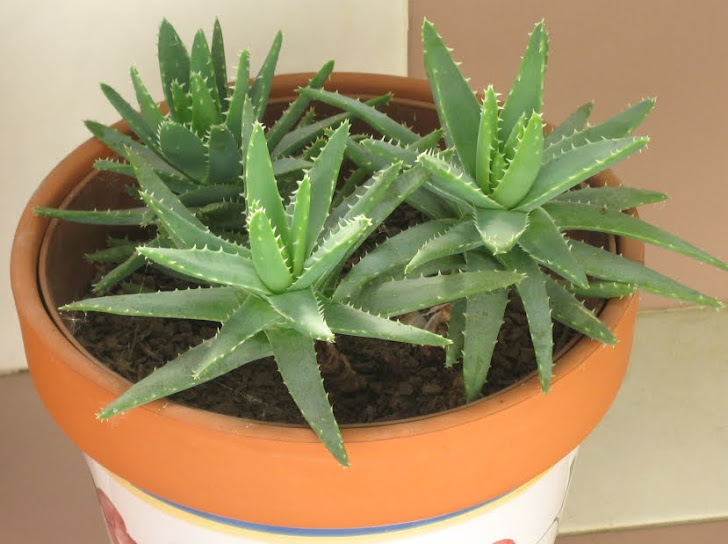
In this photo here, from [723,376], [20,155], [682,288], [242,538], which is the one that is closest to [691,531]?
[723,376]

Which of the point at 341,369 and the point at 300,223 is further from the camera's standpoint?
the point at 341,369

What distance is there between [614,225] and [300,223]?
0.80ft

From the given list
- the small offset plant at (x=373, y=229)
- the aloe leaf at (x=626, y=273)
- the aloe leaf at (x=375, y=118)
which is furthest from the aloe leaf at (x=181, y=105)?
the aloe leaf at (x=626, y=273)

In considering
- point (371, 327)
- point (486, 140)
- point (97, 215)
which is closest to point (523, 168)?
point (486, 140)

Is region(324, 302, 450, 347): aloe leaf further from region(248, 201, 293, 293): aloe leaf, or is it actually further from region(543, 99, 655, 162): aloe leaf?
region(543, 99, 655, 162): aloe leaf

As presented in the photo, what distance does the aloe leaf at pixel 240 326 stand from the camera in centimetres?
58

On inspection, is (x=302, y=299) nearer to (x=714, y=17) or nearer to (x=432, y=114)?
(x=432, y=114)

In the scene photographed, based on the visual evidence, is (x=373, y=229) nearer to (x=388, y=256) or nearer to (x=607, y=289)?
(x=388, y=256)

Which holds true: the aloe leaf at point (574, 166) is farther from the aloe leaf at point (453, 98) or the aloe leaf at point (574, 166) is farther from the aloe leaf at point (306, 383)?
the aloe leaf at point (306, 383)

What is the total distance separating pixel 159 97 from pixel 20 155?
175mm

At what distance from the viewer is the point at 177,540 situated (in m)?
0.70

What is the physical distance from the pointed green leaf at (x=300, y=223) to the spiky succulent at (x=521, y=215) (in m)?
0.05

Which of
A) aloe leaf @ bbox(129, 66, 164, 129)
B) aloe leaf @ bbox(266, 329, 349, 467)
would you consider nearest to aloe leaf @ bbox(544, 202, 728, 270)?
aloe leaf @ bbox(266, 329, 349, 467)

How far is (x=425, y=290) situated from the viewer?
0.62 m
